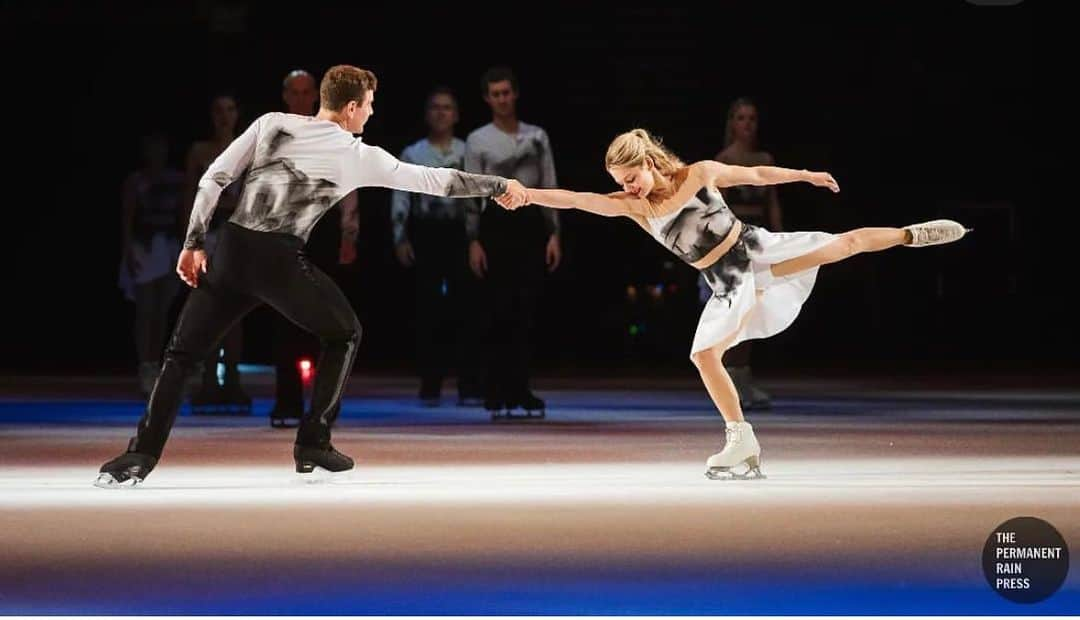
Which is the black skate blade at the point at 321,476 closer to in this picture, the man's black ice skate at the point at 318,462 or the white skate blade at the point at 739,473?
the man's black ice skate at the point at 318,462

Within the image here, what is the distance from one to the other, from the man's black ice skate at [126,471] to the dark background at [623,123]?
46.4 feet

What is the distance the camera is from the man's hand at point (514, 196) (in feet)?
28.7

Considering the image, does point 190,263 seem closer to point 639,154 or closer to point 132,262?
point 639,154

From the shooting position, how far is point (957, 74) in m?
23.8

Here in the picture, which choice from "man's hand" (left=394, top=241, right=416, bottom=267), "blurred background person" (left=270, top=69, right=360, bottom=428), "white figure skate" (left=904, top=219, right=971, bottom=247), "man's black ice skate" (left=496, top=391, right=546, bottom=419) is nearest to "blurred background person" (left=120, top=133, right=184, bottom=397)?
"man's hand" (left=394, top=241, right=416, bottom=267)

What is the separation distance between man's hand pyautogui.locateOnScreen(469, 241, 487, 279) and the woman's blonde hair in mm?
3859

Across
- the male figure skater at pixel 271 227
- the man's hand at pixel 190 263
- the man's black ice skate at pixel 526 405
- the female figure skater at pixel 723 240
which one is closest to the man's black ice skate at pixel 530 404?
the man's black ice skate at pixel 526 405

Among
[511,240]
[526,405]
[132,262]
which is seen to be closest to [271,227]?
[511,240]

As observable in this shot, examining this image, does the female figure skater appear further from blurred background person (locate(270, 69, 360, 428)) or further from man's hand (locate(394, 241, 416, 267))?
man's hand (locate(394, 241, 416, 267))

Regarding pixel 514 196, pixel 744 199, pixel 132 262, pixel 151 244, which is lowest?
pixel 132 262

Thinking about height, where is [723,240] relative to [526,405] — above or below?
above

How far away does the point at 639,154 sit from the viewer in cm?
873

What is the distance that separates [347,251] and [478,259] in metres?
1.18

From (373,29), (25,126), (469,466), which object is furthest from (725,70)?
(469,466)
